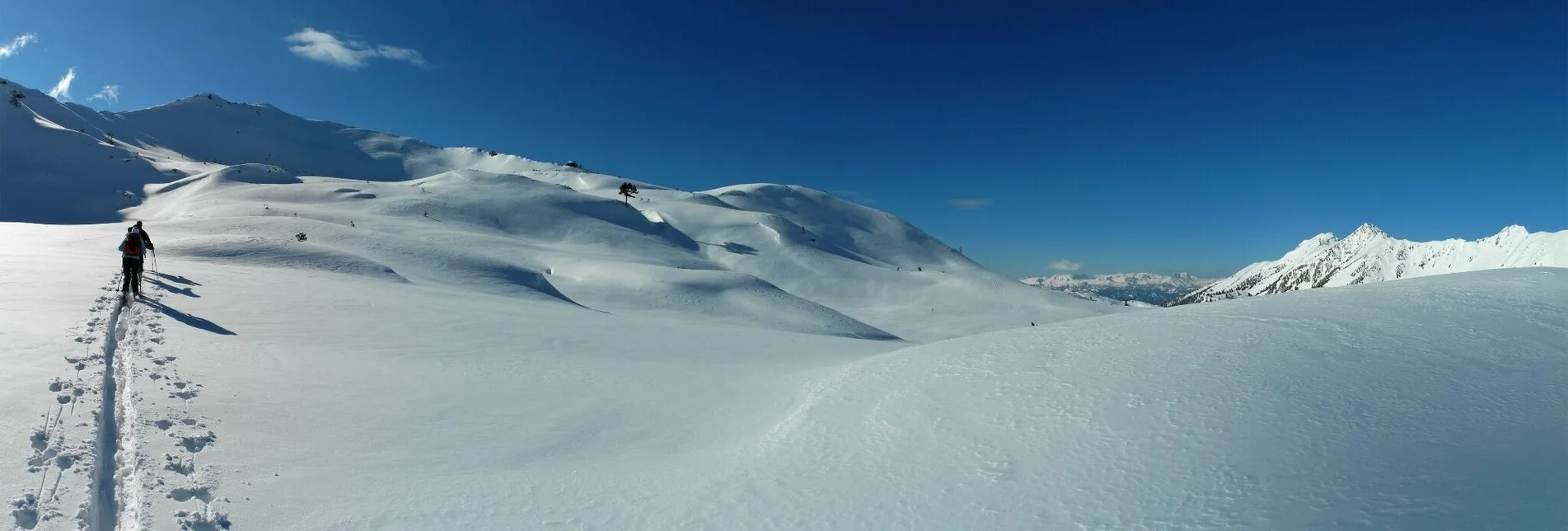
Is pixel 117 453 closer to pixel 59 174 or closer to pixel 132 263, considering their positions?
Answer: pixel 132 263

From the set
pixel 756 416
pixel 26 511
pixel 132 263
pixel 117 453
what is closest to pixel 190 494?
pixel 26 511

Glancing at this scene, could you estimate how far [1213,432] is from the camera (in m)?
6.52

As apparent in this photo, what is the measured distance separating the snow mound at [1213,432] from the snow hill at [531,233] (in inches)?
796

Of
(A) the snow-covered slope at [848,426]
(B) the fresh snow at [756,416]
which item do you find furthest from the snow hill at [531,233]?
(A) the snow-covered slope at [848,426]

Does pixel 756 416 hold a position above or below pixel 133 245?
below

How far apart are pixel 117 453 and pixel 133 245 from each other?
11.8 meters

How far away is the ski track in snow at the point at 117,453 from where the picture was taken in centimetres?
505

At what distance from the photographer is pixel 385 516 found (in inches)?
224

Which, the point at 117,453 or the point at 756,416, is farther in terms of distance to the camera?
the point at 756,416

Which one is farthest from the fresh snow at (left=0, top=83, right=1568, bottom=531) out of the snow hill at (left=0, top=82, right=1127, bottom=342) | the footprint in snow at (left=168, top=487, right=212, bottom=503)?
the snow hill at (left=0, top=82, right=1127, bottom=342)

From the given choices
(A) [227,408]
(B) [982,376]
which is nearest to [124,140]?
(A) [227,408]

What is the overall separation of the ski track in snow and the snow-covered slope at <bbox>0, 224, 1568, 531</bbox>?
32mm

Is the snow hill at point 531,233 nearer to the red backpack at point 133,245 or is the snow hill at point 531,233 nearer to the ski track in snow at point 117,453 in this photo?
the red backpack at point 133,245

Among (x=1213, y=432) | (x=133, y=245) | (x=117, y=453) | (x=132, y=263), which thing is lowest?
(x=117, y=453)
